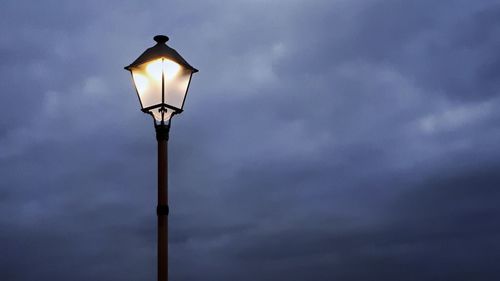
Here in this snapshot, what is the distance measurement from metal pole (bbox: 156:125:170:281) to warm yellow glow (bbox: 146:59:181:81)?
695 millimetres

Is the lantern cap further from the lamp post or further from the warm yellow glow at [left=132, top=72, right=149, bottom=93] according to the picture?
the warm yellow glow at [left=132, top=72, right=149, bottom=93]

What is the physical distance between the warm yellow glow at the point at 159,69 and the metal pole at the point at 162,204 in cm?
69

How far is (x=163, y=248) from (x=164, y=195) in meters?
0.73

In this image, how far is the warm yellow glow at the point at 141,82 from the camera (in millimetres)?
11344

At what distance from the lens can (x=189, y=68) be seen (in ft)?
37.9

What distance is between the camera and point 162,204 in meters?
10.9

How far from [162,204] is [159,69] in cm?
186

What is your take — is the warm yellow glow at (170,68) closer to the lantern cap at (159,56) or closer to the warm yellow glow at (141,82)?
the lantern cap at (159,56)

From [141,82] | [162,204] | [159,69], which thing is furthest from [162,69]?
[162,204]

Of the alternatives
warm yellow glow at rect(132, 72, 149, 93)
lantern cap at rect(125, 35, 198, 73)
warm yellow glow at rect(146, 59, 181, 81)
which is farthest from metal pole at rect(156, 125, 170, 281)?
lantern cap at rect(125, 35, 198, 73)

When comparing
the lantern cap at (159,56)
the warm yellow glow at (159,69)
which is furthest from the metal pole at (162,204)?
the lantern cap at (159,56)

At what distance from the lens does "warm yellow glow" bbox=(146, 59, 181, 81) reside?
11.3 m

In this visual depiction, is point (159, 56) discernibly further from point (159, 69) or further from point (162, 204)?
point (162, 204)


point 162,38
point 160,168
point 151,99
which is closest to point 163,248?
point 160,168
